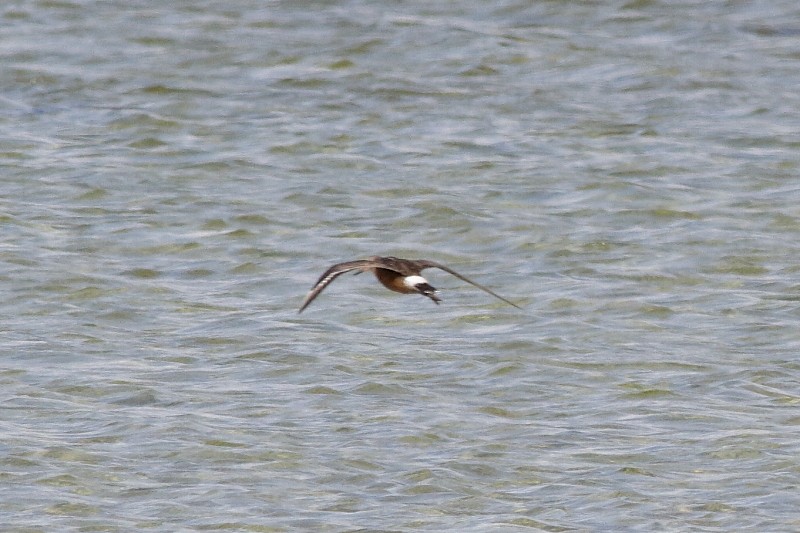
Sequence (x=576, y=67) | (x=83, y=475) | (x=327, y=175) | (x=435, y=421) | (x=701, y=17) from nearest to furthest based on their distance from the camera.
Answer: (x=83, y=475), (x=435, y=421), (x=327, y=175), (x=576, y=67), (x=701, y=17)

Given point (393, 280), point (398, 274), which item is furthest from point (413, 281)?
point (393, 280)

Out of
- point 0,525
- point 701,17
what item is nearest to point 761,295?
point 0,525

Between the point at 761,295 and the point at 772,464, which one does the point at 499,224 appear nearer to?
the point at 761,295

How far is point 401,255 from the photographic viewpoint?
9617mm

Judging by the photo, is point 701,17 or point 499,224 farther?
point 701,17

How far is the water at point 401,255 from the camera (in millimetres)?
6371

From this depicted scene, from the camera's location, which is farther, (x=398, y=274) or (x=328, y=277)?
(x=398, y=274)

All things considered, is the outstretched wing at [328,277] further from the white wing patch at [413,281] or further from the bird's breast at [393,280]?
the bird's breast at [393,280]

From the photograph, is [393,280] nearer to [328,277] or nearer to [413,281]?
A: [413,281]

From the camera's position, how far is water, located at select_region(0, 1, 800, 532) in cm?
637

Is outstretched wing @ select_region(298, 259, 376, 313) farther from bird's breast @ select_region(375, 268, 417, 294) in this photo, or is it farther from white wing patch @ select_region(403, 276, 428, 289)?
bird's breast @ select_region(375, 268, 417, 294)

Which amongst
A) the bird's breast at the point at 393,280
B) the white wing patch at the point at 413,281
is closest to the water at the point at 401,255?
the bird's breast at the point at 393,280

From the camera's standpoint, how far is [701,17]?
1438 cm

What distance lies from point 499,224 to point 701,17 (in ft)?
16.9
